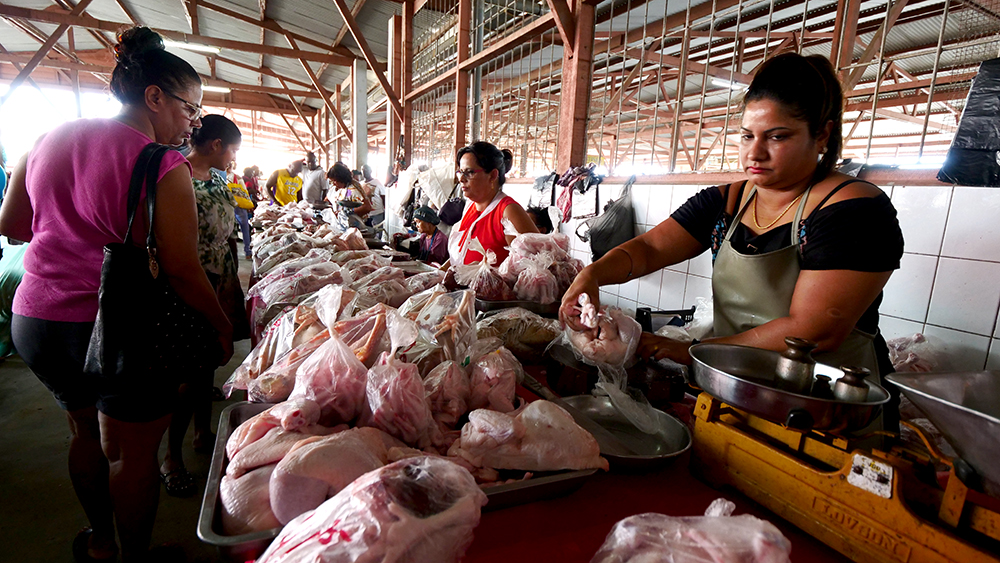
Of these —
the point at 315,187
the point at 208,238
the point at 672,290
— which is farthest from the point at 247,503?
the point at 315,187

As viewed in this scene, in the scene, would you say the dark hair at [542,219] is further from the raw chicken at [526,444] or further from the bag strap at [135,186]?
the raw chicken at [526,444]

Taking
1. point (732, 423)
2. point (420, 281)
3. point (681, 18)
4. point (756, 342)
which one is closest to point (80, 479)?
point (420, 281)

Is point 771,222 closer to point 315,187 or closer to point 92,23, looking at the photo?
point 315,187

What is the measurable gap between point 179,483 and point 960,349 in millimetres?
3883

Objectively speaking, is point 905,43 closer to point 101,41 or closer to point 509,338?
point 509,338

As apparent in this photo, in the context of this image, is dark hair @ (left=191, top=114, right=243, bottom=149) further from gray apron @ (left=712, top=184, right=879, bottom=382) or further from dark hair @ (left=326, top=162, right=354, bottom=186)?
dark hair @ (left=326, top=162, right=354, bottom=186)

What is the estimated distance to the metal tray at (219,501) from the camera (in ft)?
2.49

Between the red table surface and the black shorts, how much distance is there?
1.37 meters

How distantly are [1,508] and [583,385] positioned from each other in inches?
124

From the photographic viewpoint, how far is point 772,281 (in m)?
1.56

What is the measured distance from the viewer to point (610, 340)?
1447 millimetres

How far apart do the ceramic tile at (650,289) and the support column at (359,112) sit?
307 inches

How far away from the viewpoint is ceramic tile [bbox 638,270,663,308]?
11.0 feet

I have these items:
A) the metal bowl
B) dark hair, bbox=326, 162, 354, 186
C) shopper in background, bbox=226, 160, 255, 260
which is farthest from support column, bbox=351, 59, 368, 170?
the metal bowl
